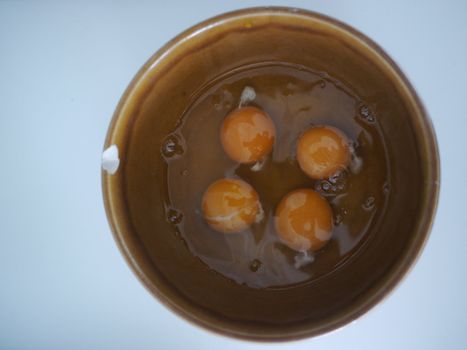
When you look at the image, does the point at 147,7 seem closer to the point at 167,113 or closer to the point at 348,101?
the point at 167,113

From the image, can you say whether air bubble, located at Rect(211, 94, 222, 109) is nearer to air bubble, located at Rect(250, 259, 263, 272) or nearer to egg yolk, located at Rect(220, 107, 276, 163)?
egg yolk, located at Rect(220, 107, 276, 163)

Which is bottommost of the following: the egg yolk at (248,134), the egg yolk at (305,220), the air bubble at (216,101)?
the egg yolk at (305,220)

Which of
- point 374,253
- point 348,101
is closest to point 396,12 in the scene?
point 348,101

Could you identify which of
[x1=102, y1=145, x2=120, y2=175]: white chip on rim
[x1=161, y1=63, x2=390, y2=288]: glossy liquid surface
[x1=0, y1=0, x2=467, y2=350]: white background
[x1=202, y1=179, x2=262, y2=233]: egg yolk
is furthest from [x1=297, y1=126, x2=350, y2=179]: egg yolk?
[x1=102, y1=145, x2=120, y2=175]: white chip on rim

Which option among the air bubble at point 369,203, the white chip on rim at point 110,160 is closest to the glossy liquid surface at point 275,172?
the air bubble at point 369,203

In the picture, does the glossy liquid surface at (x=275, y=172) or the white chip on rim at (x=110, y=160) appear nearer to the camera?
the white chip on rim at (x=110, y=160)

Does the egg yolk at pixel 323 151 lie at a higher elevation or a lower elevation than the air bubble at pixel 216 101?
lower

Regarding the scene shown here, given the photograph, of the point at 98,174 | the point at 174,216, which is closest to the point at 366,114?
the point at 174,216

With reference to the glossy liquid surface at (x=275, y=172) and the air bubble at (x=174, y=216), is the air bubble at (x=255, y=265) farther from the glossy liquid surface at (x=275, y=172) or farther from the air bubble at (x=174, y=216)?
the air bubble at (x=174, y=216)
